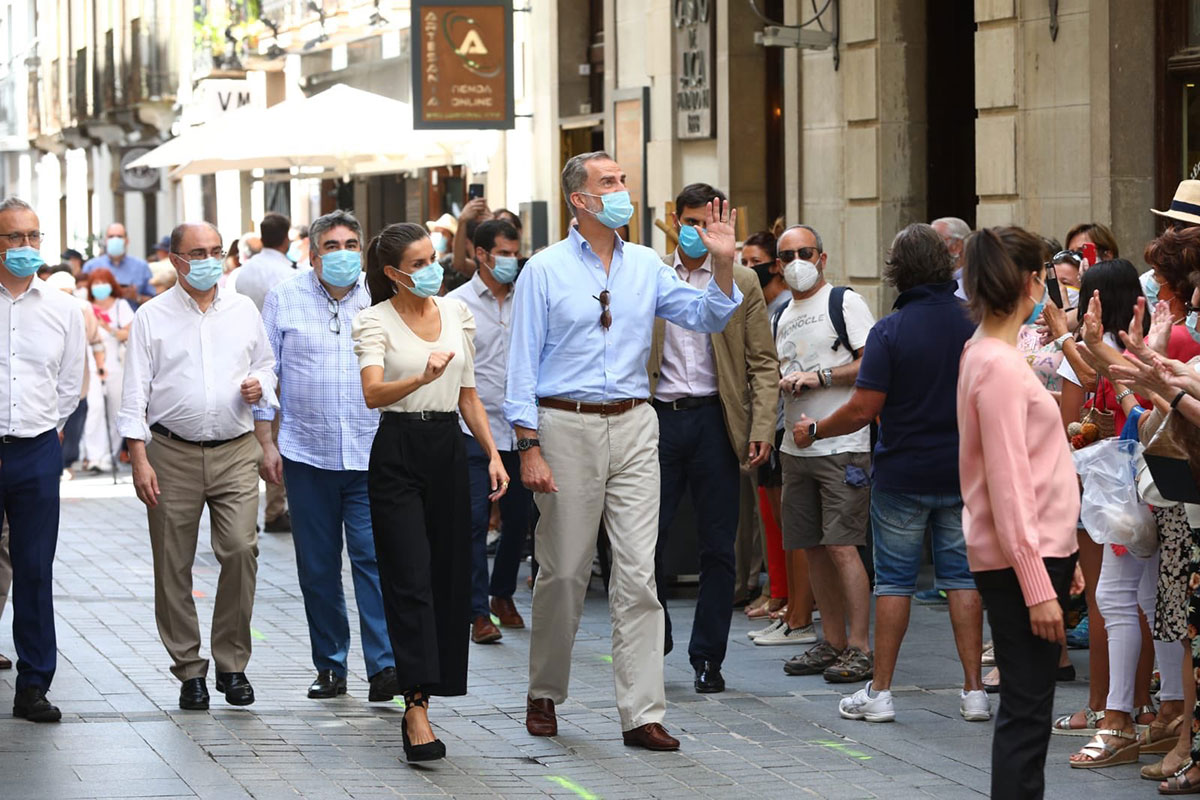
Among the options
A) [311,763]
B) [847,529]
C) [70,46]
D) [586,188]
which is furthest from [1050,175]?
[70,46]

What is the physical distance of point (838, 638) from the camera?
9242 mm

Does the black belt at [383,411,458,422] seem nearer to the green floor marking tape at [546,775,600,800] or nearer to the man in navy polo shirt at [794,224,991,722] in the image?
the green floor marking tape at [546,775,600,800]

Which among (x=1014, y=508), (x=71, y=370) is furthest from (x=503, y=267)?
(x=1014, y=508)

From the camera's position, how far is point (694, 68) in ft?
59.5

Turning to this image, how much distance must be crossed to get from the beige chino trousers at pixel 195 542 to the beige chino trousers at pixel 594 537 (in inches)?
54.0

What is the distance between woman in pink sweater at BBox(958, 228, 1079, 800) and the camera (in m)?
5.64

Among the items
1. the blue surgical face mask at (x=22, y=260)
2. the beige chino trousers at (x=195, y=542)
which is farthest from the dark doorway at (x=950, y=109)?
the blue surgical face mask at (x=22, y=260)

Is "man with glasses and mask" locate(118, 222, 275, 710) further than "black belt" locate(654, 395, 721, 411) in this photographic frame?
No

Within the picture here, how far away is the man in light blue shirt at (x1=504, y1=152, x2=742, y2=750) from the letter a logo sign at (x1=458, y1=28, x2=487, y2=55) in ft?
40.7

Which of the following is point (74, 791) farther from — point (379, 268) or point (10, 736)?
point (379, 268)

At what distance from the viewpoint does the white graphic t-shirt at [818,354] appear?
933cm

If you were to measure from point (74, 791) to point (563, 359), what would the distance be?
2.37m

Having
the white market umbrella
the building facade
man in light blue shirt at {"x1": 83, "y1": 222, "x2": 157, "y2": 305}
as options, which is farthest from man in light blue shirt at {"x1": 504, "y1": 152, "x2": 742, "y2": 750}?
man in light blue shirt at {"x1": 83, "y1": 222, "x2": 157, "y2": 305}

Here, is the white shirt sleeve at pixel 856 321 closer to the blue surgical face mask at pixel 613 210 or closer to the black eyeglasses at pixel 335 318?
the blue surgical face mask at pixel 613 210
